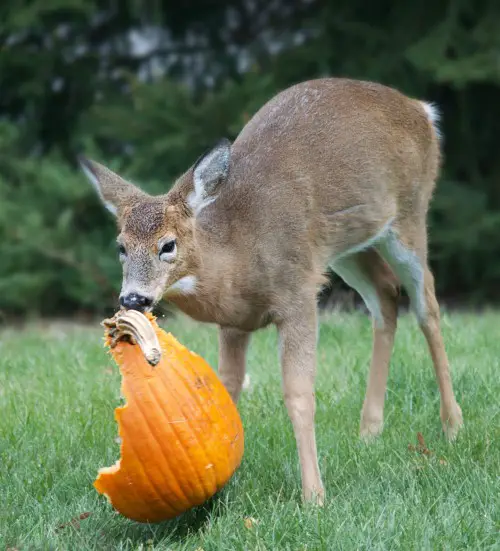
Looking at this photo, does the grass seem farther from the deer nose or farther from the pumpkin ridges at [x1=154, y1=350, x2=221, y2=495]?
the deer nose

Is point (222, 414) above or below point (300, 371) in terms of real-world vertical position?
above

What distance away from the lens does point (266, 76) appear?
34.1ft

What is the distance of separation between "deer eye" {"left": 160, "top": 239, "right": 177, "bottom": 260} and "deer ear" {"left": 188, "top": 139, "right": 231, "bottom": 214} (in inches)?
9.0

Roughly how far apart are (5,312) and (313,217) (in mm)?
6617

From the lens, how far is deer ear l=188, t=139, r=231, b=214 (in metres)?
4.22

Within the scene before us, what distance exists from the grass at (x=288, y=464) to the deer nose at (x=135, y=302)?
72cm

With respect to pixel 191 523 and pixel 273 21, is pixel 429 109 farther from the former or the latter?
pixel 273 21

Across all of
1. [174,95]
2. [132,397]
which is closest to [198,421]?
[132,397]

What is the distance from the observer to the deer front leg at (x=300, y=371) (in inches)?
166

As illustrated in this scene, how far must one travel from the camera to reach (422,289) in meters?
5.20

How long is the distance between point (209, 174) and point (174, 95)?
21.4 ft

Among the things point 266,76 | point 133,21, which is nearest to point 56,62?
point 133,21

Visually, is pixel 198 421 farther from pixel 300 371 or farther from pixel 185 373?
pixel 300 371

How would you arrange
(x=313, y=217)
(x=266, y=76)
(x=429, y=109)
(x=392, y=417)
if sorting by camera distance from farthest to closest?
(x=266, y=76) < (x=429, y=109) < (x=392, y=417) < (x=313, y=217)
